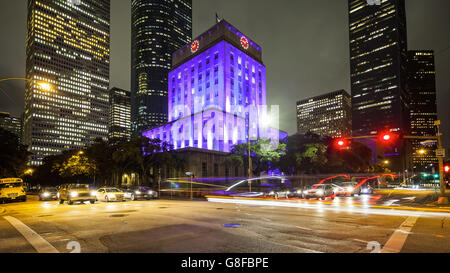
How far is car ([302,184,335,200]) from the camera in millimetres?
26312

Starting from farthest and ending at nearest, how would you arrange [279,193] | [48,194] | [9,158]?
[9,158]
[48,194]
[279,193]

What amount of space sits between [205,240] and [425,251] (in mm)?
5889

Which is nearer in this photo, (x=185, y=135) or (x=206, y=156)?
(x=206, y=156)

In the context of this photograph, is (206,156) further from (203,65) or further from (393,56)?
(393,56)

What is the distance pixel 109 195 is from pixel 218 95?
65005mm

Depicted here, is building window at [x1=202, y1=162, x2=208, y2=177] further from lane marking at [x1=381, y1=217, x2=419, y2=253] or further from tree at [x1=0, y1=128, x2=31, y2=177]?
lane marking at [x1=381, y1=217, x2=419, y2=253]

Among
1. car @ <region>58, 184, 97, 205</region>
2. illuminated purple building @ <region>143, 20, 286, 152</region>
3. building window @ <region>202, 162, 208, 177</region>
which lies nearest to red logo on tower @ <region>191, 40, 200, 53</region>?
illuminated purple building @ <region>143, 20, 286, 152</region>

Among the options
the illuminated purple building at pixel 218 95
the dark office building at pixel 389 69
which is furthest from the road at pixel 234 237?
the dark office building at pixel 389 69

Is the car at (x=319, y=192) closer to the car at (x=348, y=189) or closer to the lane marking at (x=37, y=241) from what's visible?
the car at (x=348, y=189)

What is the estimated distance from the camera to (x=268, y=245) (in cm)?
764

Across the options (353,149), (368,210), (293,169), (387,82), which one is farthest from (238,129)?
(387,82)

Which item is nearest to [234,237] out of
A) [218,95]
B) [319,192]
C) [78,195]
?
[319,192]

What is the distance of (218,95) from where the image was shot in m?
87.9

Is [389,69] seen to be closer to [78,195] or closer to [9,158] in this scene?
[9,158]
